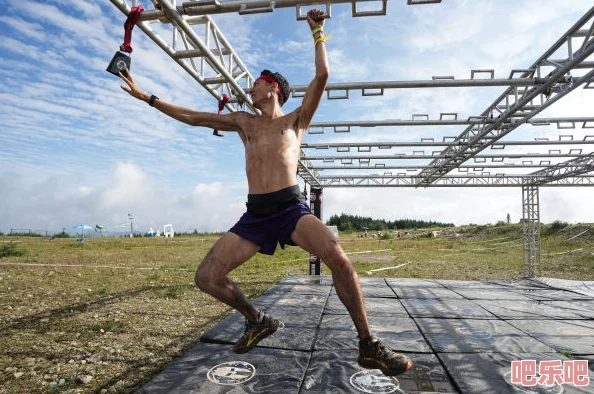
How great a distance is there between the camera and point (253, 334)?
2.92 metres

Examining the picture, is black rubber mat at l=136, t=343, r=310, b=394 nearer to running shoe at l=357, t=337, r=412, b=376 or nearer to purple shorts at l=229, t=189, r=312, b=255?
running shoe at l=357, t=337, r=412, b=376

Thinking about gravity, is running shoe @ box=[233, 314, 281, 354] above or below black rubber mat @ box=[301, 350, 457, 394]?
above

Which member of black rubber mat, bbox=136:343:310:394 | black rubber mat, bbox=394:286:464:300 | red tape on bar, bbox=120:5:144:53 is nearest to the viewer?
black rubber mat, bbox=136:343:310:394

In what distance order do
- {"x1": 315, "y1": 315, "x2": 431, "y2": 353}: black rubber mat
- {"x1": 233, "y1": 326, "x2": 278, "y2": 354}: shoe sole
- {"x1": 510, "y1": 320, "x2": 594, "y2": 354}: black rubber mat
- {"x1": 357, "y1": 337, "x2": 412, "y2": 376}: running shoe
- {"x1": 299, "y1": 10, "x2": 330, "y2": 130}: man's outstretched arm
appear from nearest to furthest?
{"x1": 357, "y1": 337, "x2": 412, "y2": 376}: running shoe < {"x1": 299, "y1": 10, "x2": 330, "y2": 130}: man's outstretched arm < {"x1": 233, "y1": 326, "x2": 278, "y2": 354}: shoe sole < {"x1": 315, "y1": 315, "x2": 431, "y2": 353}: black rubber mat < {"x1": 510, "y1": 320, "x2": 594, "y2": 354}: black rubber mat

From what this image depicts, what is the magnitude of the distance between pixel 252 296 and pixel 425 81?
231 inches

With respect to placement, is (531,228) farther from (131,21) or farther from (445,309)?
(131,21)

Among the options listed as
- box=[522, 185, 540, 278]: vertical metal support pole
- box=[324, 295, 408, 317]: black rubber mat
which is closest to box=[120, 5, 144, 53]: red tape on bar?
box=[324, 295, 408, 317]: black rubber mat

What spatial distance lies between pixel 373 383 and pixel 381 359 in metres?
1.03

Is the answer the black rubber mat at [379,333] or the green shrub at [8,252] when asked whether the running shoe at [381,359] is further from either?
the green shrub at [8,252]

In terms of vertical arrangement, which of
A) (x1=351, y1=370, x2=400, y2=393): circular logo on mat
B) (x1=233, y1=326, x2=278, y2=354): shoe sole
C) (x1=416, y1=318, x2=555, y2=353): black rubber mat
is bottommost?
(x1=351, y1=370, x2=400, y2=393): circular logo on mat

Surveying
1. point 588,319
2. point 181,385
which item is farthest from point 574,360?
point 181,385

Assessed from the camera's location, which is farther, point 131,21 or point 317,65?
point 131,21

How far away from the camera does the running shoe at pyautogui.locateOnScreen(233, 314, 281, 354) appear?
114 inches

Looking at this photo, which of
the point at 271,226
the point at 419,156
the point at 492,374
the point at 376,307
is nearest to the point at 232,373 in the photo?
the point at 271,226
